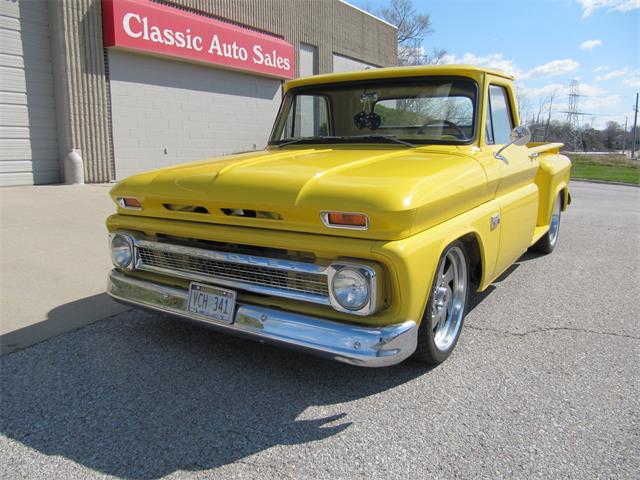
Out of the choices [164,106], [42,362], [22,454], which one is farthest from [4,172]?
[22,454]

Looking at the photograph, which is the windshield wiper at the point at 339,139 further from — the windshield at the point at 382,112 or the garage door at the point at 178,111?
the garage door at the point at 178,111

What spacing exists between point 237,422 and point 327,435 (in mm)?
448

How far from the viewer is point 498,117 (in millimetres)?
4184

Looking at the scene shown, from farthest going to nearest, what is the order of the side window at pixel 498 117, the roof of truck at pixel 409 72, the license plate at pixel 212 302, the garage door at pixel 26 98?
the garage door at pixel 26 98, the side window at pixel 498 117, the roof of truck at pixel 409 72, the license plate at pixel 212 302

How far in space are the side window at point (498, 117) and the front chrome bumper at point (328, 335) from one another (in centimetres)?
206

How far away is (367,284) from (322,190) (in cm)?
51

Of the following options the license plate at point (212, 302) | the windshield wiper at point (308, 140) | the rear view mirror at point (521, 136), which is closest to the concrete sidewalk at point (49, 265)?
the license plate at point (212, 302)

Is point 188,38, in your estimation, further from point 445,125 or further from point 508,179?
point 508,179

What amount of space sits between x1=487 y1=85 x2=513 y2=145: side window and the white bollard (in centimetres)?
847

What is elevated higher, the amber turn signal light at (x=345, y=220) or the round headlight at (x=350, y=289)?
the amber turn signal light at (x=345, y=220)

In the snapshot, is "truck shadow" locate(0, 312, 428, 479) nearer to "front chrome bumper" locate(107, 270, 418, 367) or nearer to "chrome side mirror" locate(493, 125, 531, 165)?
"front chrome bumper" locate(107, 270, 418, 367)

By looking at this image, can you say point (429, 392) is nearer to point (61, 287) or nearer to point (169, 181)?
point (169, 181)

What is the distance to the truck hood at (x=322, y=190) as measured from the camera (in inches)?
97.8

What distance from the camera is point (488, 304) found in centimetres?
434
